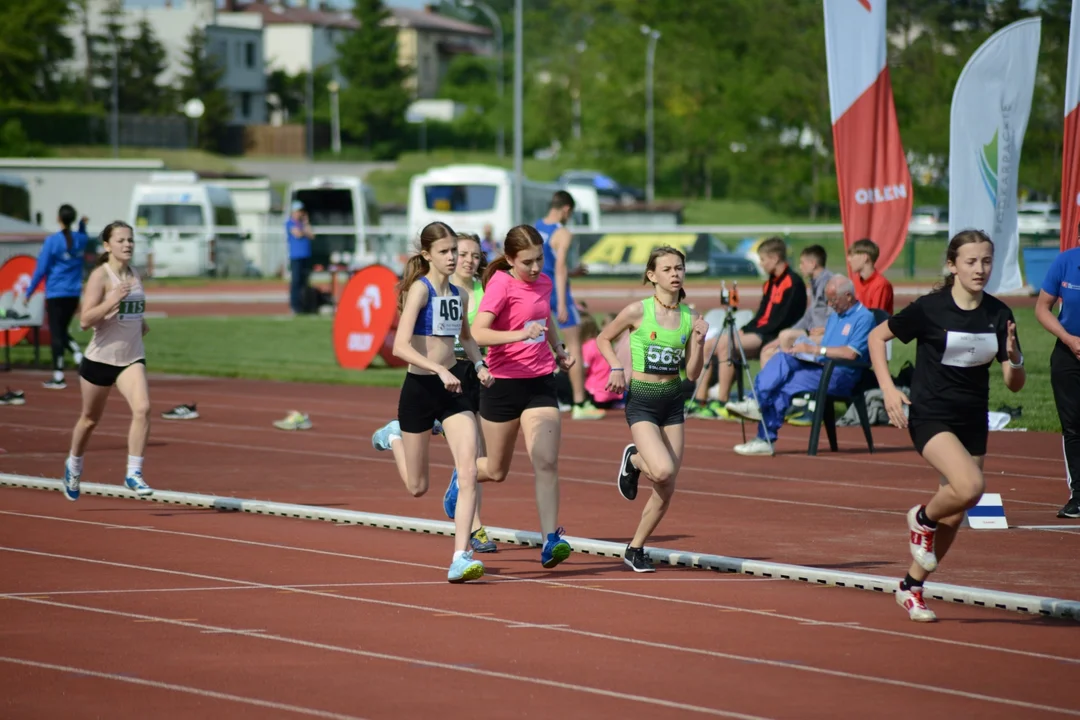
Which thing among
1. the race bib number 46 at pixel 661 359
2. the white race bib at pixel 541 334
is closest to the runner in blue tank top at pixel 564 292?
the white race bib at pixel 541 334

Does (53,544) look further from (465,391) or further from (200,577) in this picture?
(465,391)

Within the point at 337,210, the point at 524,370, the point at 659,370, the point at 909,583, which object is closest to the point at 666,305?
the point at 659,370

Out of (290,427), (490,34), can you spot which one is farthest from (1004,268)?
(490,34)

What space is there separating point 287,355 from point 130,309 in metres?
12.9

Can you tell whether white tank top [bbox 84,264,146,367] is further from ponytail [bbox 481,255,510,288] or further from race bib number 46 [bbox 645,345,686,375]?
race bib number 46 [bbox 645,345,686,375]

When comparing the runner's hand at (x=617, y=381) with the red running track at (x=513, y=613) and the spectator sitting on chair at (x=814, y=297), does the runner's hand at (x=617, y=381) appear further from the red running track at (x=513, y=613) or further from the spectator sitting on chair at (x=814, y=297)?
the spectator sitting on chair at (x=814, y=297)

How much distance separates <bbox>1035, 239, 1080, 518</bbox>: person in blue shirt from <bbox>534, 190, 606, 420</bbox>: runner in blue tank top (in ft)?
19.2

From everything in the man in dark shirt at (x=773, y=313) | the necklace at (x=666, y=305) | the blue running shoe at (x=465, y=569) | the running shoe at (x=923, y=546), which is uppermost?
the necklace at (x=666, y=305)

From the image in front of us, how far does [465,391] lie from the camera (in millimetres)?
8812

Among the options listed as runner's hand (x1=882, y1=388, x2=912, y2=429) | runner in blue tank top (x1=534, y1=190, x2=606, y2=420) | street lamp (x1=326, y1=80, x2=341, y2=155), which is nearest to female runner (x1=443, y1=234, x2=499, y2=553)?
runner's hand (x1=882, y1=388, x2=912, y2=429)

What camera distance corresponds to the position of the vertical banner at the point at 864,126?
49.8ft

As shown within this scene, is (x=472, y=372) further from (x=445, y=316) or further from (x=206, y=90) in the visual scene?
(x=206, y=90)

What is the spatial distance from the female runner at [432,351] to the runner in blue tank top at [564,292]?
21.0ft

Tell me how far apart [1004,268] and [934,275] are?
22567 millimetres
